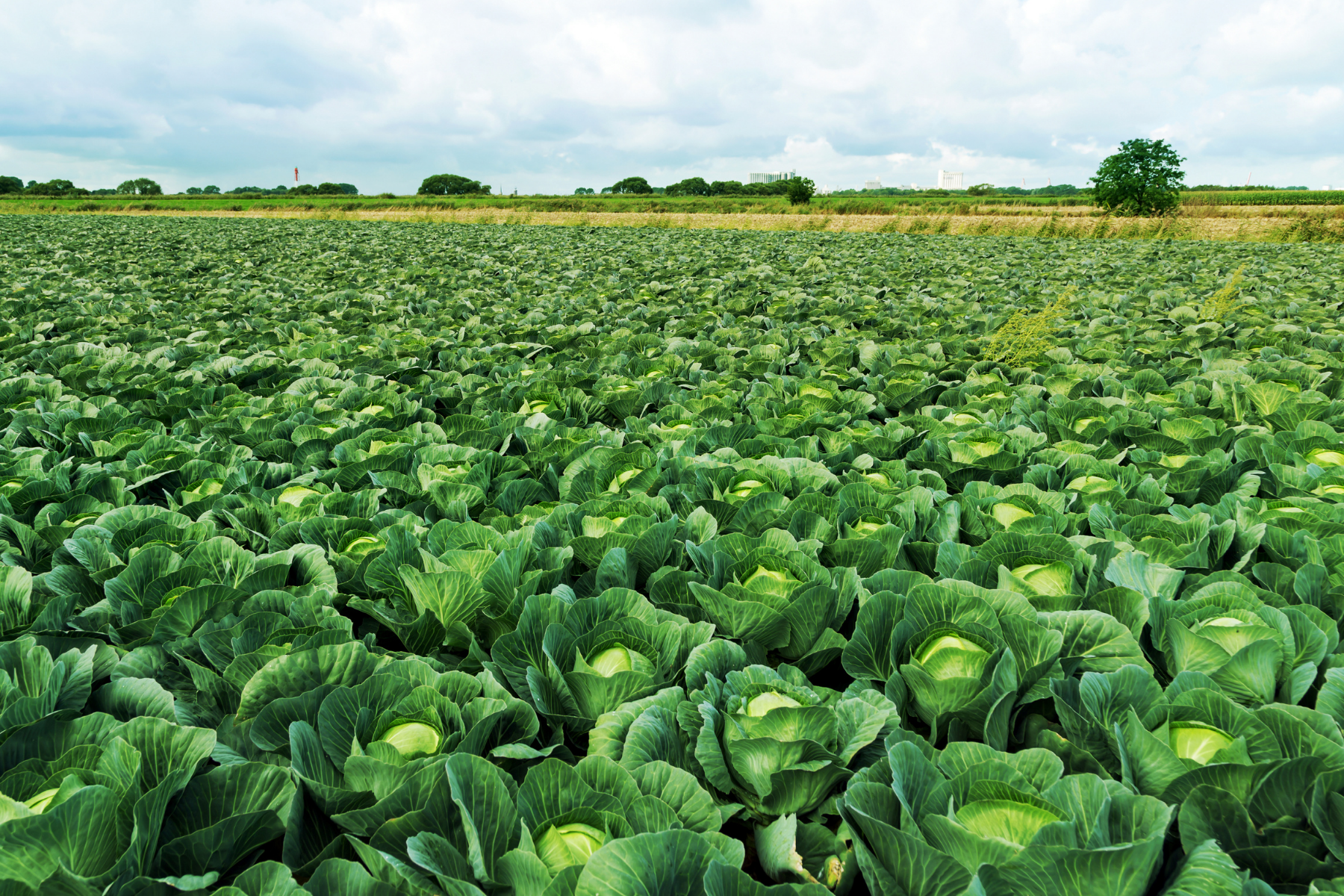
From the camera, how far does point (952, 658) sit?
1525mm

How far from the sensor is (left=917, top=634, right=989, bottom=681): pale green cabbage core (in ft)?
4.93

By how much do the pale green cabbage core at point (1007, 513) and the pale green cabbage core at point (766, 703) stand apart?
1.19m

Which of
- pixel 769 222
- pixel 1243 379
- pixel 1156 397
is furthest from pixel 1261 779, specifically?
pixel 769 222

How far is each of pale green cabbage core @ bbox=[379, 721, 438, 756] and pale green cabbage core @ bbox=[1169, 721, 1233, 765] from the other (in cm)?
142

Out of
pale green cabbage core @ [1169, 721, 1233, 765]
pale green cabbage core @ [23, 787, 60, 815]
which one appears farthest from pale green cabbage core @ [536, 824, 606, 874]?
pale green cabbage core @ [1169, 721, 1233, 765]

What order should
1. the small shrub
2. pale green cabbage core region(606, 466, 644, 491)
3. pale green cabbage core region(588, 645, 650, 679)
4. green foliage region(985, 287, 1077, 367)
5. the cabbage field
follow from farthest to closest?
the small shrub < green foliage region(985, 287, 1077, 367) < pale green cabbage core region(606, 466, 644, 491) < pale green cabbage core region(588, 645, 650, 679) < the cabbage field

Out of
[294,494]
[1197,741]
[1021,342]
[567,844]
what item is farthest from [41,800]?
[1021,342]

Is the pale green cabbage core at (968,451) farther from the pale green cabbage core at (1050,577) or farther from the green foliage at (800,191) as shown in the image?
the green foliage at (800,191)

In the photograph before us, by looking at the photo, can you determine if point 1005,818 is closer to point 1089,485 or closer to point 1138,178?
point 1089,485

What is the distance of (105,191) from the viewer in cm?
7394

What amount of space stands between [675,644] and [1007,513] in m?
1.34

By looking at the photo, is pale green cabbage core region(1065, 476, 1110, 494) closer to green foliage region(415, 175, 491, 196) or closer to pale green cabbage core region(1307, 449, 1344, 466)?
pale green cabbage core region(1307, 449, 1344, 466)

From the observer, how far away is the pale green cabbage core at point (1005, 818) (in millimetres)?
1156

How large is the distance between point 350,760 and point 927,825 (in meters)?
1.00
